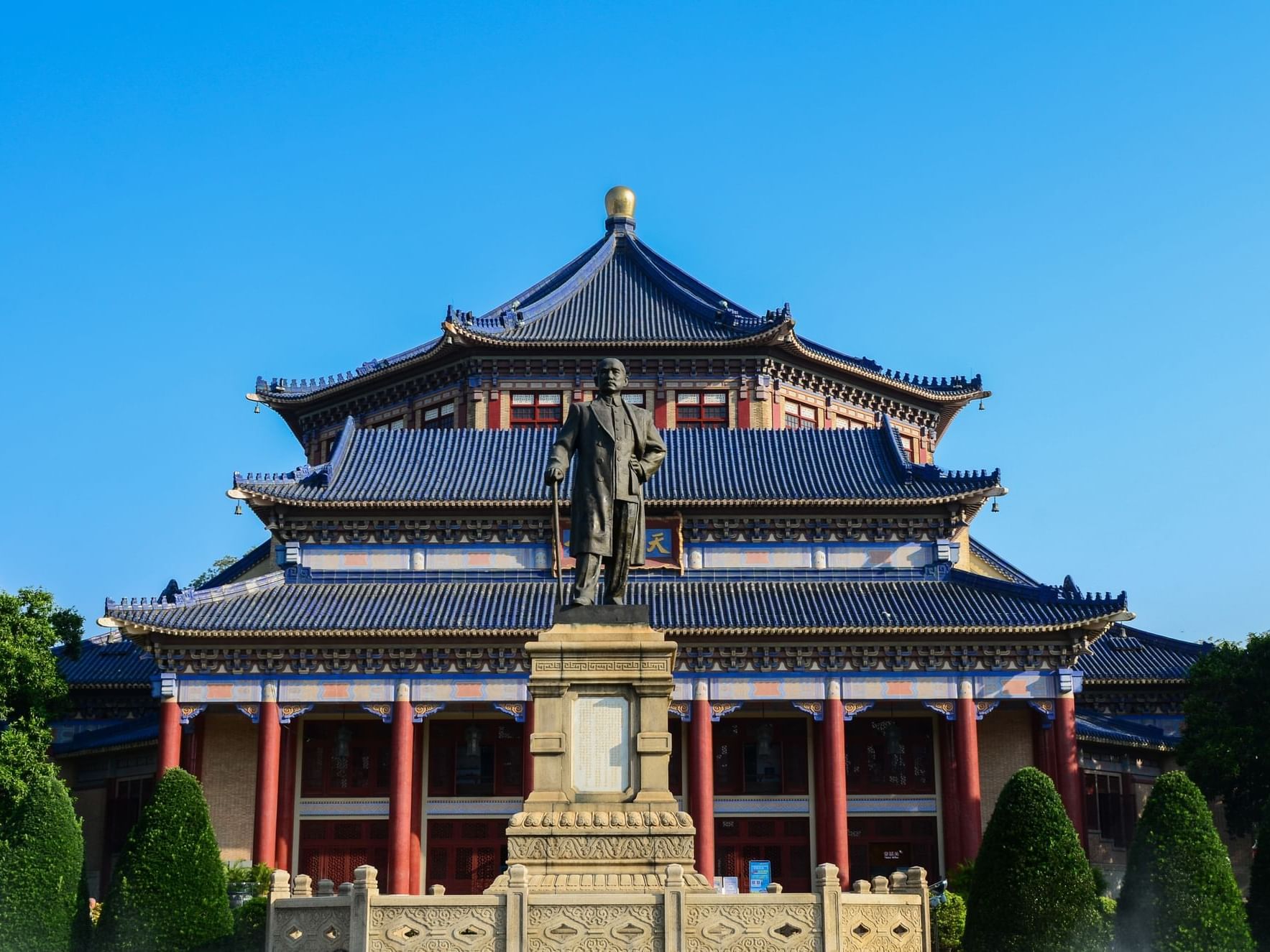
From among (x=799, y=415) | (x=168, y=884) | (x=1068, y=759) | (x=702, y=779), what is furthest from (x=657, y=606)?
(x=168, y=884)

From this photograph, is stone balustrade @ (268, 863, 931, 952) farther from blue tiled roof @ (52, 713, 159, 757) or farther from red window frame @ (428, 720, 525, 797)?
blue tiled roof @ (52, 713, 159, 757)

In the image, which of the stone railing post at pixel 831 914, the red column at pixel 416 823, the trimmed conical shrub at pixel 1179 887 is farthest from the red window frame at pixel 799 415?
the stone railing post at pixel 831 914

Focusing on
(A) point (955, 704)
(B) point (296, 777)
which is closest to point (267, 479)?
(B) point (296, 777)

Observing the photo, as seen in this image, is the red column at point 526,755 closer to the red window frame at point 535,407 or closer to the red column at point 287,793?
the red column at point 287,793

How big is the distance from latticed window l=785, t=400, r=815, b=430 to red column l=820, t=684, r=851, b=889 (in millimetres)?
16060

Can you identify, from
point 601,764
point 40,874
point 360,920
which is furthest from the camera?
point 40,874

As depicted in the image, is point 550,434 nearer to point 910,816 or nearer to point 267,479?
point 267,479

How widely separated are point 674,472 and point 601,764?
28.7 meters

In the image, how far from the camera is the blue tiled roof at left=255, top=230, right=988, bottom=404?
54312 mm

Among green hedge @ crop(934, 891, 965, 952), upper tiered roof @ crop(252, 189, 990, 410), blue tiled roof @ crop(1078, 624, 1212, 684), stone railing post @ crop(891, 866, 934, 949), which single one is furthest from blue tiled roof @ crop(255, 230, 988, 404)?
stone railing post @ crop(891, 866, 934, 949)

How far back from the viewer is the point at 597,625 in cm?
1902

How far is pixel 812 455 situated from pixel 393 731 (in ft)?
50.4

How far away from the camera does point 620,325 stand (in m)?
56.4

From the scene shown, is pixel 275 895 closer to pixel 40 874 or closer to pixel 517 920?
pixel 517 920
